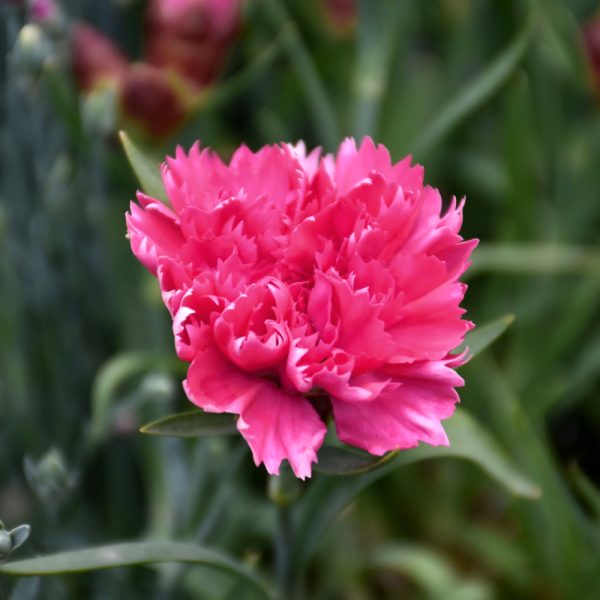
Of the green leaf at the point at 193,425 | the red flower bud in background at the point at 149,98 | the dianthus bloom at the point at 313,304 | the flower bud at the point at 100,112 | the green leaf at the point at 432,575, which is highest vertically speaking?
the dianthus bloom at the point at 313,304

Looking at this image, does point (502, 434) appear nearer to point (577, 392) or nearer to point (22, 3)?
point (577, 392)

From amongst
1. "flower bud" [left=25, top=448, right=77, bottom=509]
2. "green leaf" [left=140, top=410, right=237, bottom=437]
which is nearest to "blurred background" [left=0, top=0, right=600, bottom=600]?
"flower bud" [left=25, top=448, right=77, bottom=509]

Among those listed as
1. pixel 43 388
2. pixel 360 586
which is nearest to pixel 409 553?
pixel 360 586

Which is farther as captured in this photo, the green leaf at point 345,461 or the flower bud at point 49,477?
the flower bud at point 49,477

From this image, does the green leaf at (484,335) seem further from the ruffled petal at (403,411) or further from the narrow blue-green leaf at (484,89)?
the narrow blue-green leaf at (484,89)

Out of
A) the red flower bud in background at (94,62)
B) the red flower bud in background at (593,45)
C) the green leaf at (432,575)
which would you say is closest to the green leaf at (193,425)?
the green leaf at (432,575)

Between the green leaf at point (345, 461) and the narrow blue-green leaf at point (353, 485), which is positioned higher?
the green leaf at point (345, 461)

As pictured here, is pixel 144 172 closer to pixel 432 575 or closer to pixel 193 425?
pixel 193 425

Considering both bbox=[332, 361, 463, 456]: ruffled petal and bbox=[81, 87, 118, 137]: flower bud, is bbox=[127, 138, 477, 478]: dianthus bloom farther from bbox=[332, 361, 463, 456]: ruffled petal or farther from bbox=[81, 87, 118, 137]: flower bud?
bbox=[81, 87, 118, 137]: flower bud
